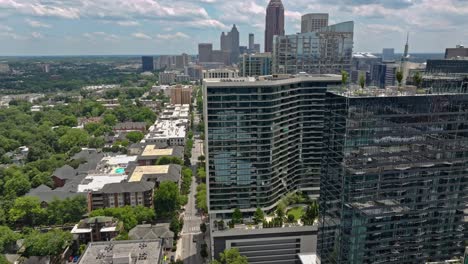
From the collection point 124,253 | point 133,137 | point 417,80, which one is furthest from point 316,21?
point 124,253

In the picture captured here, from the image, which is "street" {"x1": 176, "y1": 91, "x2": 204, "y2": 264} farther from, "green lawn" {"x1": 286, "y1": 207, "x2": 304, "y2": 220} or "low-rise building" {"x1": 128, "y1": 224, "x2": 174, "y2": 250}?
"green lawn" {"x1": 286, "y1": 207, "x2": 304, "y2": 220}

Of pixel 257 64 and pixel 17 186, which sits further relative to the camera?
pixel 257 64

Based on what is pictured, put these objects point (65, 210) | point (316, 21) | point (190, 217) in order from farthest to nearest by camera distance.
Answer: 1. point (316, 21)
2. point (190, 217)
3. point (65, 210)

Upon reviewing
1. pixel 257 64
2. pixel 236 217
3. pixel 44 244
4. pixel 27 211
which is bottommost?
pixel 27 211

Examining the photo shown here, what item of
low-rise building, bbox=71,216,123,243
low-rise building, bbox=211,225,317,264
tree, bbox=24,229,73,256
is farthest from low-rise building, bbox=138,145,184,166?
low-rise building, bbox=211,225,317,264

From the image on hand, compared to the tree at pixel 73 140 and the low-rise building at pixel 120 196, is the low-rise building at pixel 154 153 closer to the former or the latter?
the low-rise building at pixel 120 196

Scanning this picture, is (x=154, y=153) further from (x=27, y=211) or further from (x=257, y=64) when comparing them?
(x=257, y=64)

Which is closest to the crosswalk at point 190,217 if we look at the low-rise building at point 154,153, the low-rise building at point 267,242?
the low-rise building at point 267,242
